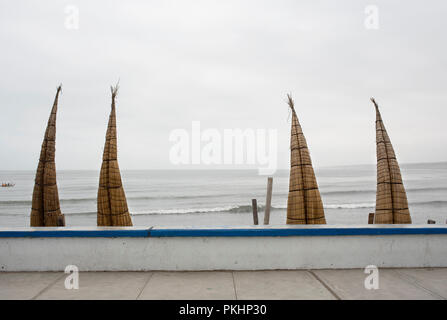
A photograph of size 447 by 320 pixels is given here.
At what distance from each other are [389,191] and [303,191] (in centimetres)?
169

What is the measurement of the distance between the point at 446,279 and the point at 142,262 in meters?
3.55

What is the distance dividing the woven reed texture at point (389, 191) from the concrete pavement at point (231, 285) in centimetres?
227

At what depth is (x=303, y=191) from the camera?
6.09 metres

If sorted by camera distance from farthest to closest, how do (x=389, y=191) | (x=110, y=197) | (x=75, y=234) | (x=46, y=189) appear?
(x=46, y=189) < (x=389, y=191) < (x=110, y=197) < (x=75, y=234)

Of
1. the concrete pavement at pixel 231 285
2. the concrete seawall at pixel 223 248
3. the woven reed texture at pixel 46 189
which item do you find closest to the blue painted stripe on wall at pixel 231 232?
the concrete seawall at pixel 223 248

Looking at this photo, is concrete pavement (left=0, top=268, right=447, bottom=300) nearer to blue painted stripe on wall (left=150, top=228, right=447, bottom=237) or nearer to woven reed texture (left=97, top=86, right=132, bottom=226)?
blue painted stripe on wall (left=150, top=228, right=447, bottom=237)

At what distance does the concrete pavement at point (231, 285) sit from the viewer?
321cm

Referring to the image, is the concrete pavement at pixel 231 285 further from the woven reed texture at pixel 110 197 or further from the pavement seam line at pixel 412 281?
the woven reed texture at pixel 110 197

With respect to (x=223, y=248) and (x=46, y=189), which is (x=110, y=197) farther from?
(x=223, y=248)

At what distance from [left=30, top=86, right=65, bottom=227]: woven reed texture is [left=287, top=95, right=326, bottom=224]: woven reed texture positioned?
477 centimetres

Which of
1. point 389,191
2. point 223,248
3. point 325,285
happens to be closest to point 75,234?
point 223,248

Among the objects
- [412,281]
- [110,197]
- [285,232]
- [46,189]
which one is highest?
[46,189]
